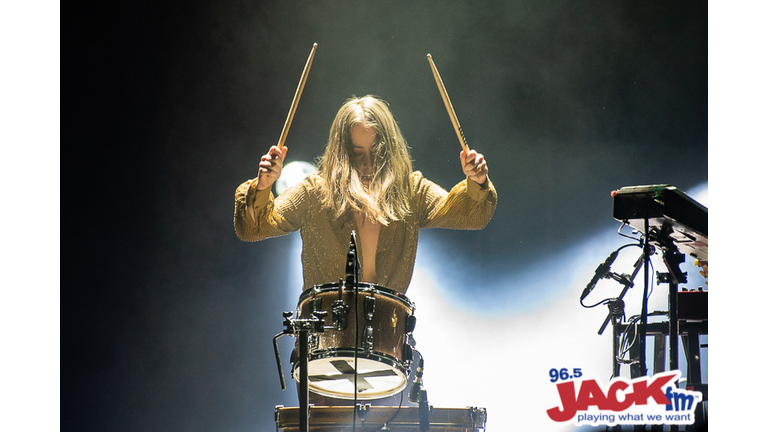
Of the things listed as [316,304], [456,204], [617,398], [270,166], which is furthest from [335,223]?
[617,398]

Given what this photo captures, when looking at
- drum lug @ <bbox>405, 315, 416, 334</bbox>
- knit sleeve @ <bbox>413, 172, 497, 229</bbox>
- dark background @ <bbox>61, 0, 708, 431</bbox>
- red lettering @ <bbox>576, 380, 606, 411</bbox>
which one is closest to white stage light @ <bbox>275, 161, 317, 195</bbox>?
dark background @ <bbox>61, 0, 708, 431</bbox>

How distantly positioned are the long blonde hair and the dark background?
1.30 ft

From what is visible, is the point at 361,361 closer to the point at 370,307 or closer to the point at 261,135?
the point at 370,307

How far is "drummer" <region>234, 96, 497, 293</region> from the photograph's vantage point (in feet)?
9.62

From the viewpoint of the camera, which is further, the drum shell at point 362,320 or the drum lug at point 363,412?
the drum lug at point 363,412

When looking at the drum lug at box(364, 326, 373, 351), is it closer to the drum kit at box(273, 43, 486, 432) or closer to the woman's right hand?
the drum kit at box(273, 43, 486, 432)

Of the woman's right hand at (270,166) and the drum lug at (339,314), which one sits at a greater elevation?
the woman's right hand at (270,166)

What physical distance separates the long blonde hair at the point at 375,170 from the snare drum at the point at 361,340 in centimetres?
56

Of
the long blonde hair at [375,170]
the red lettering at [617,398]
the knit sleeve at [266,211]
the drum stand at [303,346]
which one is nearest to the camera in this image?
the drum stand at [303,346]

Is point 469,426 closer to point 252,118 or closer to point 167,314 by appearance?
point 167,314

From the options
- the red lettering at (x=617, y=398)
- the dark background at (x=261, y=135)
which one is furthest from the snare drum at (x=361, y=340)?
the dark background at (x=261, y=135)

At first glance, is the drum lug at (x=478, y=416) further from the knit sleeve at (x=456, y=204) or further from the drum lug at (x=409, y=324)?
the knit sleeve at (x=456, y=204)

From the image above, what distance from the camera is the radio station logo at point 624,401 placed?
2.58 metres
